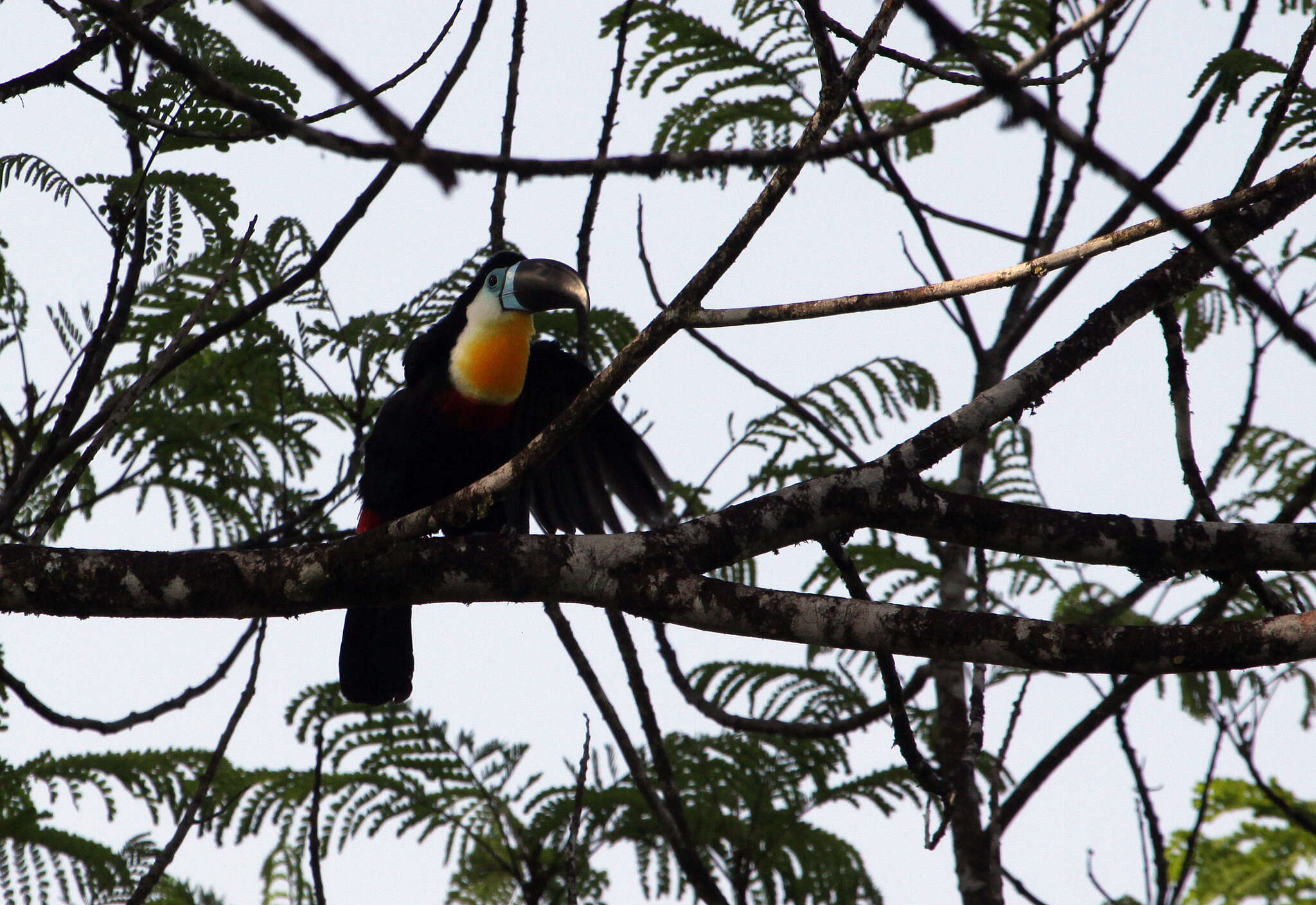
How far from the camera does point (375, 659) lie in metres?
4.06

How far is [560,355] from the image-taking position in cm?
423

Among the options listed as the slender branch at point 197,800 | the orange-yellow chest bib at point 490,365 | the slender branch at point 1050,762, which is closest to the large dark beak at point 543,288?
the orange-yellow chest bib at point 490,365

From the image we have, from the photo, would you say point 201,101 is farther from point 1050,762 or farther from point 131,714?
point 1050,762

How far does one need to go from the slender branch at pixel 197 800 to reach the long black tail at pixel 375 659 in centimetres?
93

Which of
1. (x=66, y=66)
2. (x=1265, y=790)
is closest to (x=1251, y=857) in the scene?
(x=1265, y=790)

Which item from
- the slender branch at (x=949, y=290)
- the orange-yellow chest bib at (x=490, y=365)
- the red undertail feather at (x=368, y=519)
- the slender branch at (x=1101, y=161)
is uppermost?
the orange-yellow chest bib at (x=490, y=365)

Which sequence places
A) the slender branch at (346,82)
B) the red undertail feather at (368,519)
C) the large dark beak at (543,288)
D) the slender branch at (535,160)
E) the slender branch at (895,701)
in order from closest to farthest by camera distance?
the slender branch at (346,82)
the slender branch at (535,160)
the slender branch at (895,701)
the large dark beak at (543,288)
the red undertail feather at (368,519)

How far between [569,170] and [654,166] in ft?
0.38

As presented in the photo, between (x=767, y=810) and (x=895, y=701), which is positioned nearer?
(x=895, y=701)

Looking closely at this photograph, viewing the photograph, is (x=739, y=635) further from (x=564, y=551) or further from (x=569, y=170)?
(x=569, y=170)

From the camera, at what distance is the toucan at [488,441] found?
12.7ft

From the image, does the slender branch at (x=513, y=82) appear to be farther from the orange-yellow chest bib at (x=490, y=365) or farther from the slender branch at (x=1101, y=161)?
the slender branch at (x=1101, y=161)

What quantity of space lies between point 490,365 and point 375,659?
104cm

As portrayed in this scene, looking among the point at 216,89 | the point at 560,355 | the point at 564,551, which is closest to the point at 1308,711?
the point at 560,355
